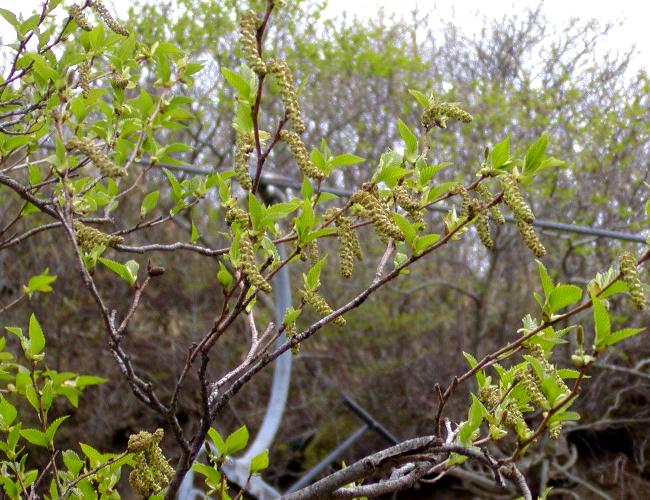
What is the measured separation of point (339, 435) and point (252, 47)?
24.9 ft

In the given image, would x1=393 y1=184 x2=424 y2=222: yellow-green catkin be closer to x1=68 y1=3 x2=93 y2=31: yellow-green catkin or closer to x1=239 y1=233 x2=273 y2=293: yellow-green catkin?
x1=239 y1=233 x2=273 y2=293: yellow-green catkin

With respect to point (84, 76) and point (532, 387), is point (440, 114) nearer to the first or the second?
point (532, 387)

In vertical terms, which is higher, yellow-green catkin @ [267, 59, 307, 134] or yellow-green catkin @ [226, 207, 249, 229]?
yellow-green catkin @ [267, 59, 307, 134]

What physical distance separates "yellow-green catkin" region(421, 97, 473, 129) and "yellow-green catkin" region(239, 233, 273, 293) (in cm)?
47

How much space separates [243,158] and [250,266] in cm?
21

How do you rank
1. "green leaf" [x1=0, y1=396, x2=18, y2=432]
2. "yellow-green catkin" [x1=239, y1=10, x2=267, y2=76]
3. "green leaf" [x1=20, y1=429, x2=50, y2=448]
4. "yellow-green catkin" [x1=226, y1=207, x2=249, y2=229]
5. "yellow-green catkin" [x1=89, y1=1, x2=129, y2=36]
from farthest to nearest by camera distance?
"yellow-green catkin" [x1=89, y1=1, x2=129, y2=36], "green leaf" [x1=0, y1=396, x2=18, y2=432], "green leaf" [x1=20, y1=429, x2=50, y2=448], "yellow-green catkin" [x1=226, y1=207, x2=249, y2=229], "yellow-green catkin" [x1=239, y1=10, x2=267, y2=76]

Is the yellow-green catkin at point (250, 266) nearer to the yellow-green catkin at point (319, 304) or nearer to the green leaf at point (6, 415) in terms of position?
the yellow-green catkin at point (319, 304)

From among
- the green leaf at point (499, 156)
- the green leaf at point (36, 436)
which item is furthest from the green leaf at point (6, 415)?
the green leaf at point (499, 156)

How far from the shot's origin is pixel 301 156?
1.49 metres

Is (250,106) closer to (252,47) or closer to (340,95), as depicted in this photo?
(252,47)

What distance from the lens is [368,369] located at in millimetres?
8609

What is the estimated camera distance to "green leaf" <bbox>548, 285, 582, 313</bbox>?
1479mm

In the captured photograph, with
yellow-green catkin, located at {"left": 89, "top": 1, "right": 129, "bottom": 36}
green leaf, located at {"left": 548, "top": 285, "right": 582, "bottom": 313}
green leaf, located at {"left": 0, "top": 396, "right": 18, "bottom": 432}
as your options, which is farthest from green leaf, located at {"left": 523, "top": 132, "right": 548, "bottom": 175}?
green leaf, located at {"left": 0, "top": 396, "right": 18, "bottom": 432}

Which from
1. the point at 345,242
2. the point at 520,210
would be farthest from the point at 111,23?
the point at 520,210
